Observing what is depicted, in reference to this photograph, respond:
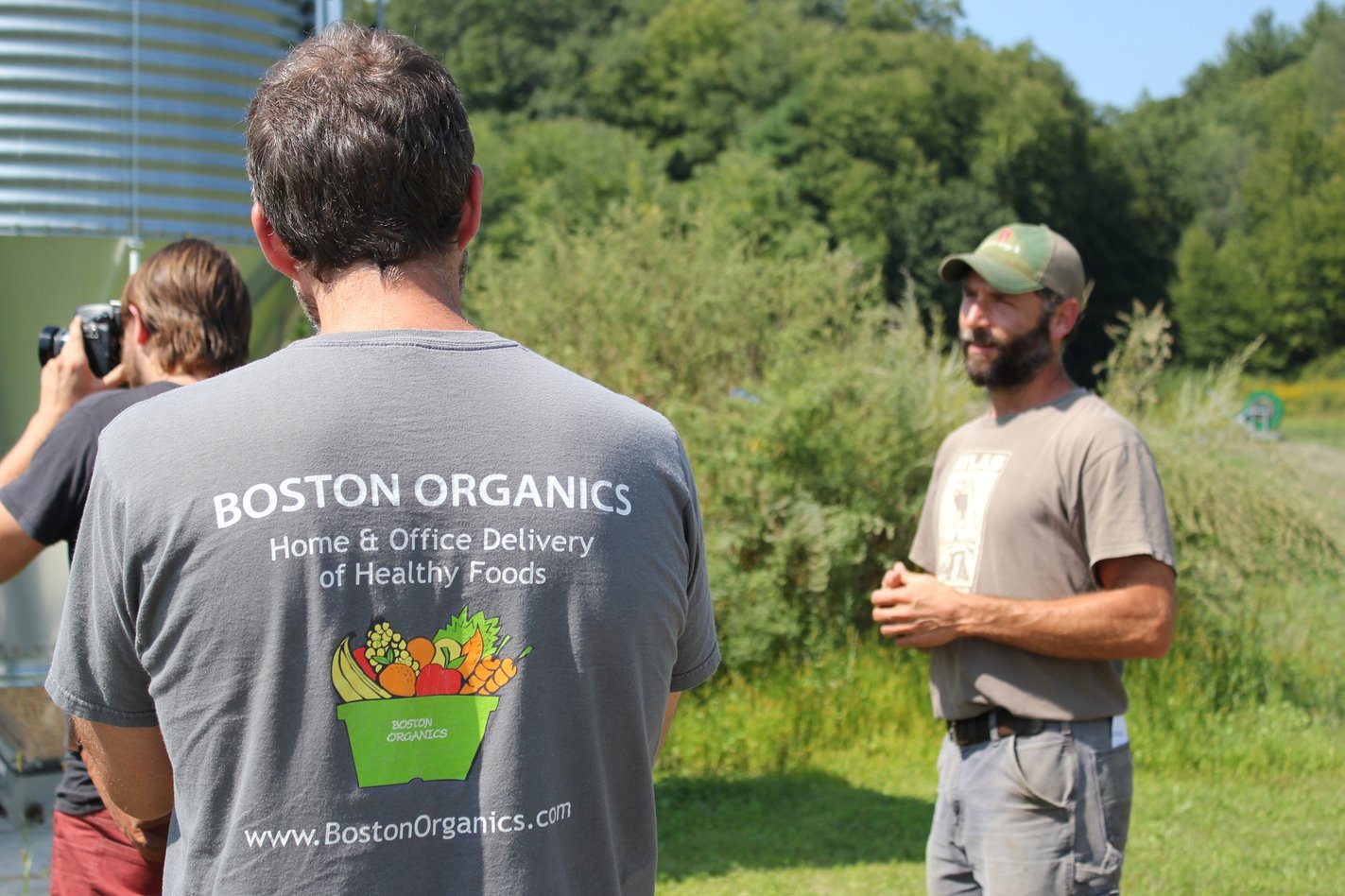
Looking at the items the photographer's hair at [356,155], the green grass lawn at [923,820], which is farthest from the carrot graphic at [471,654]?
the green grass lawn at [923,820]

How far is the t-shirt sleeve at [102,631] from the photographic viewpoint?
4.54 ft

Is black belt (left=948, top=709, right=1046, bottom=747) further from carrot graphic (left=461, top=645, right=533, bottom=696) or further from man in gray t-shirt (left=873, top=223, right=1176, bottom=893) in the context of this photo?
carrot graphic (left=461, top=645, right=533, bottom=696)

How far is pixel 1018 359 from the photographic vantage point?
321 centimetres

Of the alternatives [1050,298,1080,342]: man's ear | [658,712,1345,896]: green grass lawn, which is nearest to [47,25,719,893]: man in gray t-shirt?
[1050,298,1080,342]: man's ear

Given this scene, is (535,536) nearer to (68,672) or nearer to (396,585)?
(396,585)

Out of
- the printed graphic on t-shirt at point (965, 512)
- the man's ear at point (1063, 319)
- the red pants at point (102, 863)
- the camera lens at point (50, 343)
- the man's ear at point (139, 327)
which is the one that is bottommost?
the red pants at point (102, 863)

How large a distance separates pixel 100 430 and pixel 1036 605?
2020 mm

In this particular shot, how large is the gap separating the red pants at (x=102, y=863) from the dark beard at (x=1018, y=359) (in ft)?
7.17

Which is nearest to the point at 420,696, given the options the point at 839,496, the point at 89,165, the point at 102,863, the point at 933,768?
the point at 102,863

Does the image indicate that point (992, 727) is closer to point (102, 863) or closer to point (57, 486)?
point (102, 863)

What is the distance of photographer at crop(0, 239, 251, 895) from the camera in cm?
265

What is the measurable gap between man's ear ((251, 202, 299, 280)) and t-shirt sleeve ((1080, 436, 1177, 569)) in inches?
77.9

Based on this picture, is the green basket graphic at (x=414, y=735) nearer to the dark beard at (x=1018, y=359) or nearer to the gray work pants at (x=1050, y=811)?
the gray work pants at (x=1050, y=811)

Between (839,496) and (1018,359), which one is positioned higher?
(1018,359)
